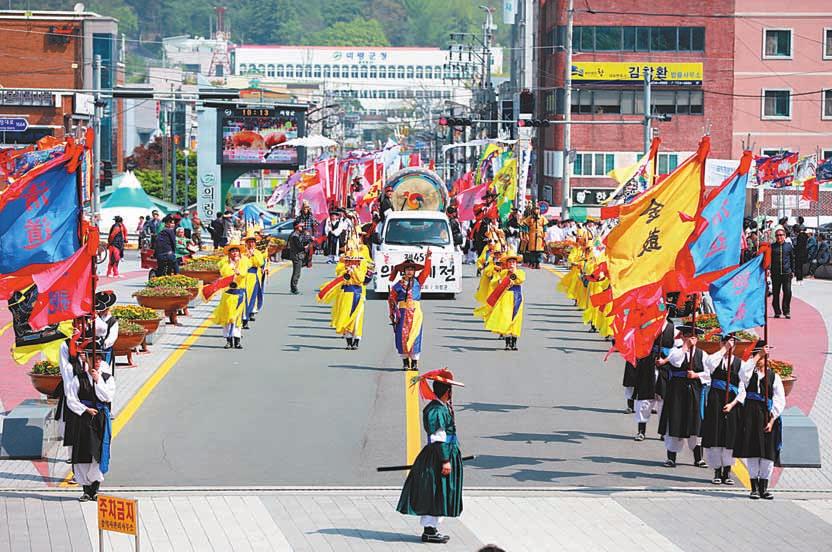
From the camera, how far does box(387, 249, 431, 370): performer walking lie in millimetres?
20750

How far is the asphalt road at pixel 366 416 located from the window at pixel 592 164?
4702 centimetres

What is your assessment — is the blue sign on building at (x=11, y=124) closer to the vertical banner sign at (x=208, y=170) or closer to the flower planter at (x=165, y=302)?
the vertical banner sign at (x=208, y=170)

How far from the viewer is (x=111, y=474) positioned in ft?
48.3

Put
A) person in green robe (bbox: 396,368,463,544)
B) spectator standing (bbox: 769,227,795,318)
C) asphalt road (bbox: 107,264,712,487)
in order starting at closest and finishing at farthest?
person in green robe (bbox: 396,368,463,544), asphalt road (bbox: 107,264,712,487), spectator standing (bbox: 769,227,795,318)

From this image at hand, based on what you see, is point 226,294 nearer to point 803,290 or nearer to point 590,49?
point 803,290

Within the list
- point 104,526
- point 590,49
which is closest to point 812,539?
point 104,526

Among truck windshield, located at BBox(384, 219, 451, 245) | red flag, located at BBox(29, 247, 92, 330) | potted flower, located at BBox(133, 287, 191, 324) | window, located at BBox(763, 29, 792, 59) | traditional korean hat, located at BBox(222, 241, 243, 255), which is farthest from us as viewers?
window, located at BBox(763, 29, 792, 59)

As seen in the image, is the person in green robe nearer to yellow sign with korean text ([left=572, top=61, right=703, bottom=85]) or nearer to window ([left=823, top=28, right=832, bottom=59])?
yellow sign with korean text ([left=572, top=61, right=703, bottom=85])

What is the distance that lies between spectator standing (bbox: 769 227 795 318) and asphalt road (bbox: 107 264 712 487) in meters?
4.43

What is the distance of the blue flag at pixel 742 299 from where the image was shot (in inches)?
586

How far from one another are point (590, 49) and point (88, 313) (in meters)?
59.8

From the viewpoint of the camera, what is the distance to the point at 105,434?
45.5 feet

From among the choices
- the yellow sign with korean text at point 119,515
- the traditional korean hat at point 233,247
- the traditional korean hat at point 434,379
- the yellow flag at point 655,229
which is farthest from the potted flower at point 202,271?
the yellow sign with korean text at point 119,515

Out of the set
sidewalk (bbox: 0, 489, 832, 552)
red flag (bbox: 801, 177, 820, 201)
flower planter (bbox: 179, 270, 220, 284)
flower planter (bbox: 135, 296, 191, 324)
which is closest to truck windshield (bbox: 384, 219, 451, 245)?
flower planter (bbox: 179, 270, 220, 284)
